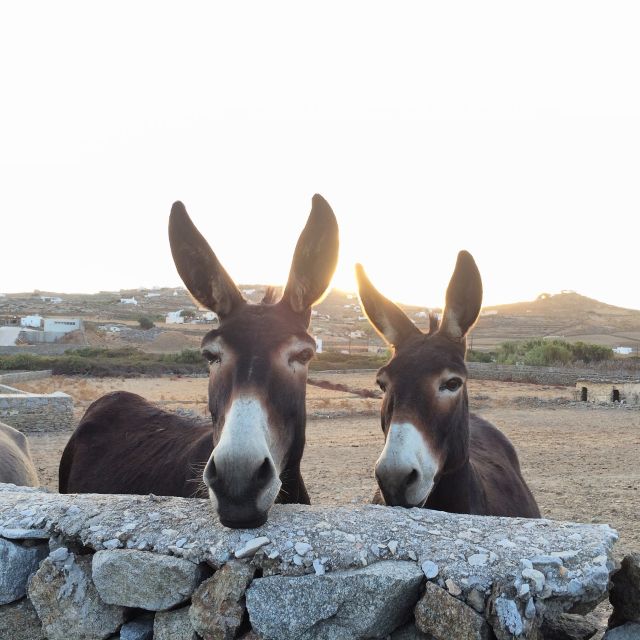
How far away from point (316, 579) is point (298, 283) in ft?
5.28

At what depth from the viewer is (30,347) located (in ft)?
153

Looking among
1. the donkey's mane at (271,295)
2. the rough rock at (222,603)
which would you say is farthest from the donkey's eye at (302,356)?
the rough rock at (222,603)

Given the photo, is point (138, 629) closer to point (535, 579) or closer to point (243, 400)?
point (243, 400)

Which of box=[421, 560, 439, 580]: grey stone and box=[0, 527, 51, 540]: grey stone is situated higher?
box=[421, 560, 439, 580]: grey stone

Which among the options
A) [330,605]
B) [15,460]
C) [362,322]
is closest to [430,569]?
[330,605]

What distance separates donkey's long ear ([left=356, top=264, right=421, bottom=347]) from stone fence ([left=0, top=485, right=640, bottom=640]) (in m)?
1.69

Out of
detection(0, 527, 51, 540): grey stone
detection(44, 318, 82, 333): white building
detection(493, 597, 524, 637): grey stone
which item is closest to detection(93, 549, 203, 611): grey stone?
detection(0, 527, 51, 540): grey stone

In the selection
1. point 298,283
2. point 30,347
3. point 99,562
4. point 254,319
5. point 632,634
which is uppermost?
point 298,283

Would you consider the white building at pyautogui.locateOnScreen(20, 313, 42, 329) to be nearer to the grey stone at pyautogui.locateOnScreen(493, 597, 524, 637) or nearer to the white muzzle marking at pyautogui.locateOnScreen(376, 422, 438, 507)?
the white muzzle marking at pyautogui.locateOnScreen(376, 422, 438, 507)

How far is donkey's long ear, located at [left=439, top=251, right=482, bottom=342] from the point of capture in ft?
12.8

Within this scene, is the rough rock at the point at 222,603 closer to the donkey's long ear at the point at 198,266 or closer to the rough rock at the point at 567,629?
the rough rock at the point at 567,629

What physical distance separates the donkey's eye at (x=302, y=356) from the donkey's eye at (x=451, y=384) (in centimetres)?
100

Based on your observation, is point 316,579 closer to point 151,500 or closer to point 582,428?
point 151,500

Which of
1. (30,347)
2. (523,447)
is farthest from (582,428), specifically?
(30,347)
